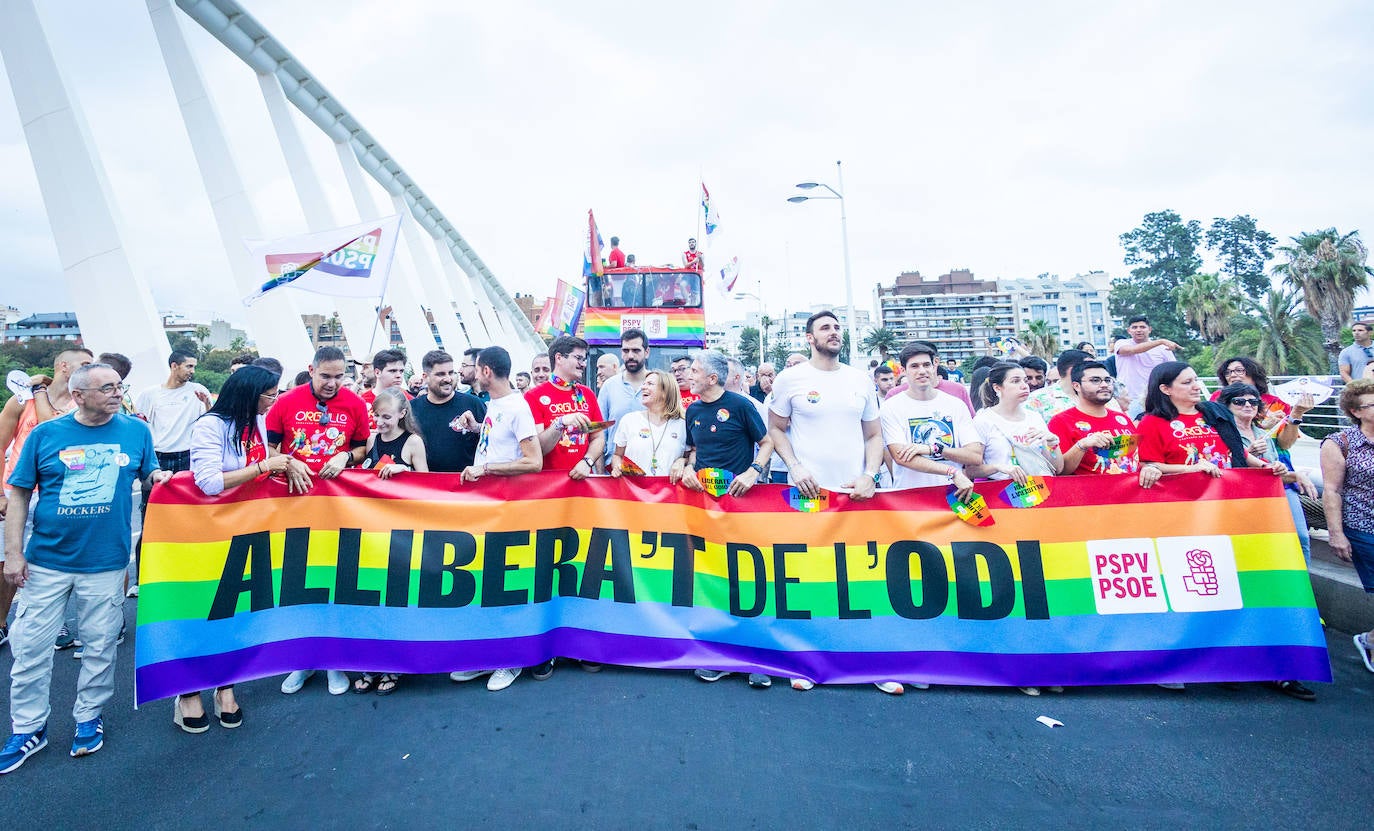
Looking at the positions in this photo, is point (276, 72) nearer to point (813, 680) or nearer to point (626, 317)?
point (626, 317)

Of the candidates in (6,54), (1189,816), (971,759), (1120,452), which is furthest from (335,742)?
(6,54)

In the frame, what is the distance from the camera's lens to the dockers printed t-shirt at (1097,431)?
13.0 feet

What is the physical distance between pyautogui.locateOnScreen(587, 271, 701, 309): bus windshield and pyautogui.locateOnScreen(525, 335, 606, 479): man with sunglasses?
8.70 meters

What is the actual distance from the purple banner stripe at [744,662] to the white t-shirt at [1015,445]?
3.81 feet

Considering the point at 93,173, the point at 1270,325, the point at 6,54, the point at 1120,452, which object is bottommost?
the point at 1120,452

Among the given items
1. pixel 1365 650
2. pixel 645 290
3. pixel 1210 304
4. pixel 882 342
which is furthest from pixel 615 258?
pixel 882 342

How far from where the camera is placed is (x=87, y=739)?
3012 millimetres

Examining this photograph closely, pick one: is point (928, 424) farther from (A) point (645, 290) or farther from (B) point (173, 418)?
(A) point (645, 290)

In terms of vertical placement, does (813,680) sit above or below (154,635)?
below

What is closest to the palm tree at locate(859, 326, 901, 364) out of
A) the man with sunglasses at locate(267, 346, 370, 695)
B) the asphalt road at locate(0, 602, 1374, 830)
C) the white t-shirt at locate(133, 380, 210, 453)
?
the white t-shirt at locate(133, 380, 210, 453)

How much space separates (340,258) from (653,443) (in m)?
4.89

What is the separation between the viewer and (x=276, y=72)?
1969 cm

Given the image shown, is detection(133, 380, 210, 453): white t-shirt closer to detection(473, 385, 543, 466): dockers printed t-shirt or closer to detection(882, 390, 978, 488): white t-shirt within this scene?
detection(473, 385, 543, 466): dockers printed t-shirt

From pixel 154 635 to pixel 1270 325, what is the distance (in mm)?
38926
